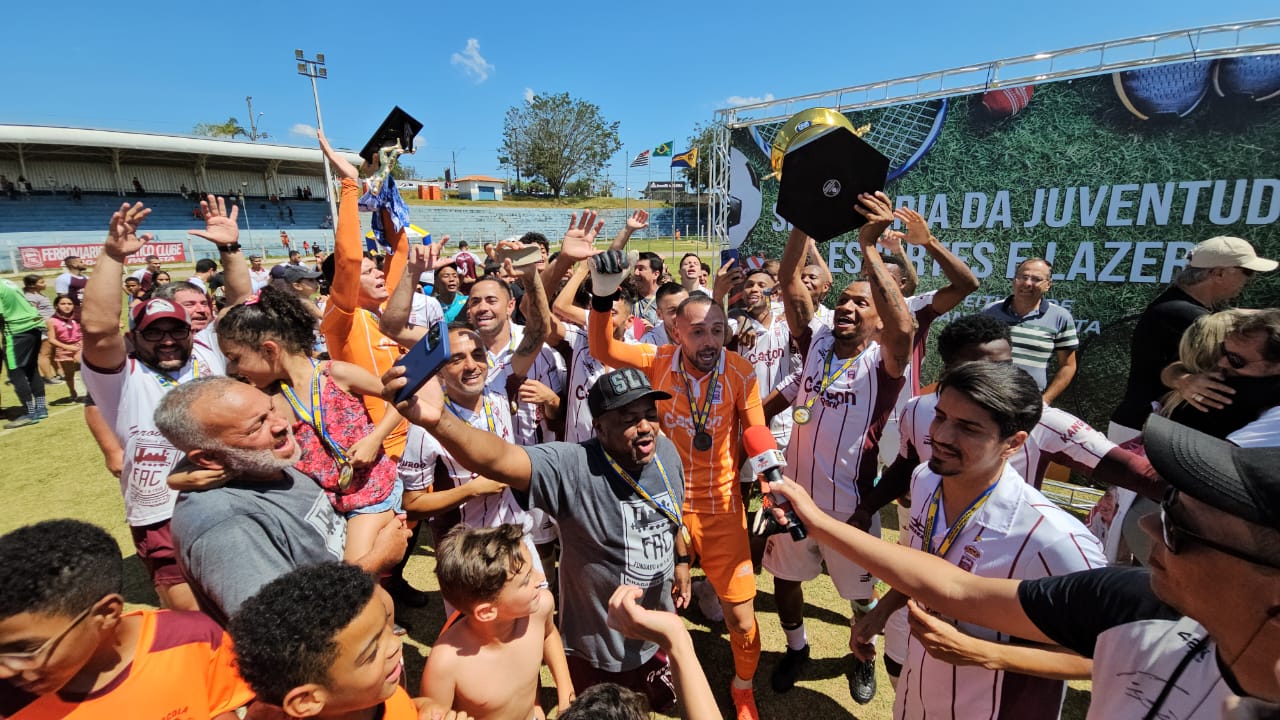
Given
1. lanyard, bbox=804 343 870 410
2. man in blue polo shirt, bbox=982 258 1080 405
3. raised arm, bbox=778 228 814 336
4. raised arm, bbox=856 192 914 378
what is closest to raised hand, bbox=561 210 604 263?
raised arm, bbox=778 228 814 336

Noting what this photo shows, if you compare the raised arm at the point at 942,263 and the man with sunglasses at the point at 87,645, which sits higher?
the raised arm at the point at 942,263

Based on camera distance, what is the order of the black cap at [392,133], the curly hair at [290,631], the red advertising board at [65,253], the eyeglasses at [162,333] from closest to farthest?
the curly hair at [290,631] → the eyeglasses at [162,333] → the black cap at [392,133] → the red advertising board at [65,253]

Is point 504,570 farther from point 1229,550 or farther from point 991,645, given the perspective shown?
point 1229,550

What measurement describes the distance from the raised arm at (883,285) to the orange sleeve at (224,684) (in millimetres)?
3263

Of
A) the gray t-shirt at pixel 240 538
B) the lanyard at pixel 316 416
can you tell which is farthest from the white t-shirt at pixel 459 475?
the gray t-shirt at pixel 240 538

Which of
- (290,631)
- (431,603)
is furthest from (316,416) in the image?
(431,603)

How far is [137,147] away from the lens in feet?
117

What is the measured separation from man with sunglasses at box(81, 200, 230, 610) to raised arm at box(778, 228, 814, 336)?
364 centimetres

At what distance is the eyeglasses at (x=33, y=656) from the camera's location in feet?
4.24

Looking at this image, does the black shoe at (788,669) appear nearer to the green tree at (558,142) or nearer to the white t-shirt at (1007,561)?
the white t-shirt at (1007,561)

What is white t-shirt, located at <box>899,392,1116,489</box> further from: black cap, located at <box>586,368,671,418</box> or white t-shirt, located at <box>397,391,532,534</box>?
white t-shirt, located at <box>397,391,532,534</box>

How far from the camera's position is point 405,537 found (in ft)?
8.68

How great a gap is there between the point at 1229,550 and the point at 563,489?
2039mm

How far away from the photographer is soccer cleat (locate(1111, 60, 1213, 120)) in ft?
19.2
